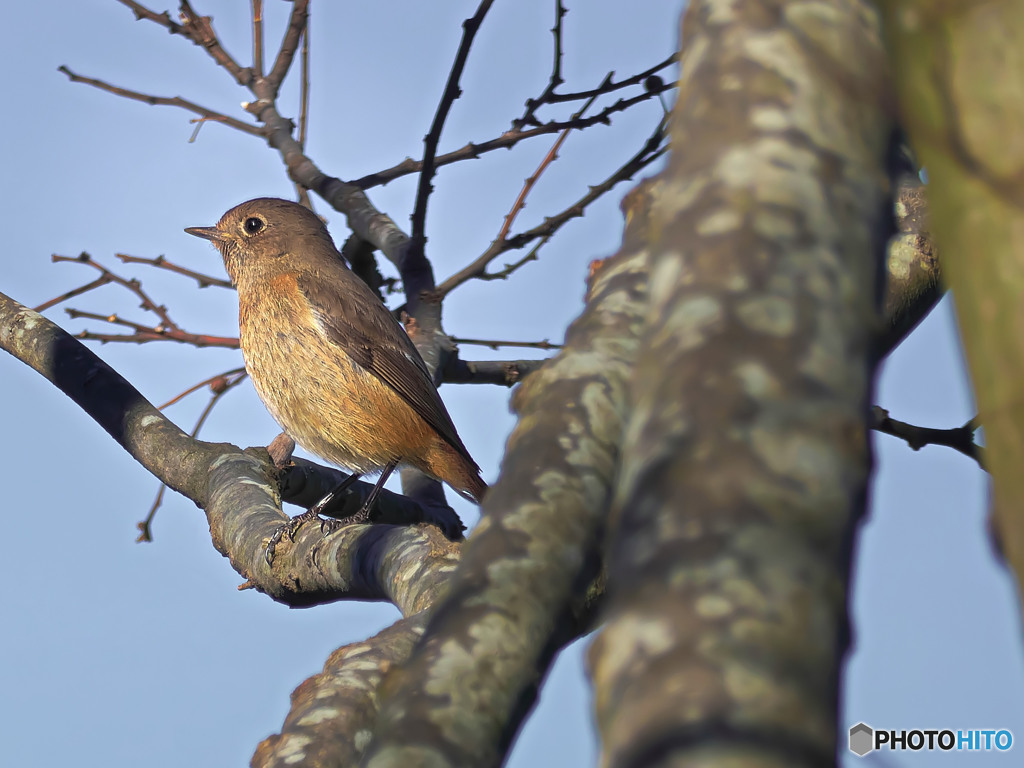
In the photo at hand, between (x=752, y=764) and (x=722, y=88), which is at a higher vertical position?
(x=722, y=88)

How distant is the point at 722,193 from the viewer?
0.92 m

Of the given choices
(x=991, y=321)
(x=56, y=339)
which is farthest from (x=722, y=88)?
(x=56, y=339)

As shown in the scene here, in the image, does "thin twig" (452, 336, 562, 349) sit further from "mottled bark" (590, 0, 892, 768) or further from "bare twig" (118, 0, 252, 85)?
"mottled bark" (590, 0, 892, 768)

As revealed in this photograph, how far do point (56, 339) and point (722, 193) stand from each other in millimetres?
4465

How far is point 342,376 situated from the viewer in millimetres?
5875

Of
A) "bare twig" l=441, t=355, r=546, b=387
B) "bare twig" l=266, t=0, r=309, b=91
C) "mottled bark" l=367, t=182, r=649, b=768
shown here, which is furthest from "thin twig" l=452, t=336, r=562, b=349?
"mottled bark" l=367, t=182, r=649, b=768

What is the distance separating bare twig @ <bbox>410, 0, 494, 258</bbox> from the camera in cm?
452

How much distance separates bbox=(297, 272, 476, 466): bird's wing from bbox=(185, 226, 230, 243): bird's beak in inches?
37.1

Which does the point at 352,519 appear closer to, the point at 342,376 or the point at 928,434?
the point at 342,376

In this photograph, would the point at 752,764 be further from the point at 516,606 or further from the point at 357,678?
the point at 357,678

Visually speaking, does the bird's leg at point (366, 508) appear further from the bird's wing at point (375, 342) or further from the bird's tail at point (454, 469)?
the bird's wing at point (375, 342)

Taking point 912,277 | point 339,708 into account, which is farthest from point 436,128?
point 339,708

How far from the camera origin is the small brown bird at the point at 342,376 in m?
5.72

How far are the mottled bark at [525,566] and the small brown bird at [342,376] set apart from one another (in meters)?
3.86
